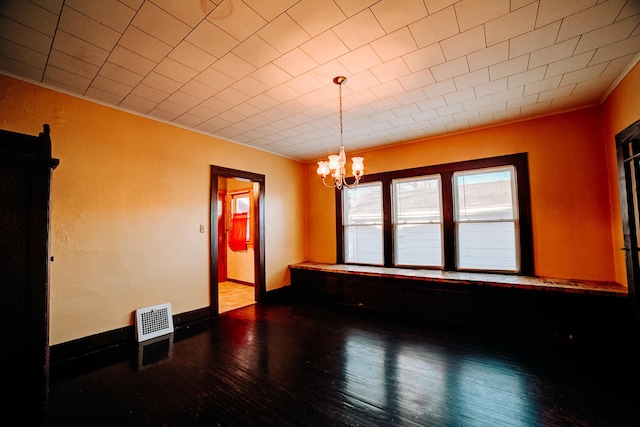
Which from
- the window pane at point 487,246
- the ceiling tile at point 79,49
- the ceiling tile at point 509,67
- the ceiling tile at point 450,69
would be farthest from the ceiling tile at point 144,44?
the window pane at point 487,246

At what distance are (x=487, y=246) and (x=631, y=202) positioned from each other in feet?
5.53

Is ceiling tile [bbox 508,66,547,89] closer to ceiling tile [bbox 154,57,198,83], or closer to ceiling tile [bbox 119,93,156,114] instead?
ceiling tile [bbox 154,57,198,83]

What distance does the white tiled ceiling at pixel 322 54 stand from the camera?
1921 millimetres

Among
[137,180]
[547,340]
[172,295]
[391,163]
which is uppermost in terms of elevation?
[391,163]

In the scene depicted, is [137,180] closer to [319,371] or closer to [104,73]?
[104,73]

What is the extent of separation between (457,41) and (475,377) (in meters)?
2.98

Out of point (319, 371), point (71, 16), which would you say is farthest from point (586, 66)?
point (71, 16)

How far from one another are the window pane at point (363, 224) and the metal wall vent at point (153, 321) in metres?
3.28

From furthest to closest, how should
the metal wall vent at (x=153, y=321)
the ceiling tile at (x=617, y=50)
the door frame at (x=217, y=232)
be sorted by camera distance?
the door frame at (x=217, y=232), the metal wall vent at (x=153, y=321), the ceiling tile at (x=617, y=50)

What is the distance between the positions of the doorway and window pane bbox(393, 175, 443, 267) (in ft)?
6.94

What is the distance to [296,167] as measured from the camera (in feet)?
19.6

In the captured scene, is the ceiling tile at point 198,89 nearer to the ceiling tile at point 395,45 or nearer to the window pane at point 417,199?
the ceiling tile at point 395,45

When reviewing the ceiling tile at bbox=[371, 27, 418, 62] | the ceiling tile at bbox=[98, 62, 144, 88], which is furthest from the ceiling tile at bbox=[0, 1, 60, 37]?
the ceiling tile at bbox=[371, 27, 418, 62]

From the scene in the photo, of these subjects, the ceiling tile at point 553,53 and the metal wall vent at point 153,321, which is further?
the metal wall vent at point 153,321
